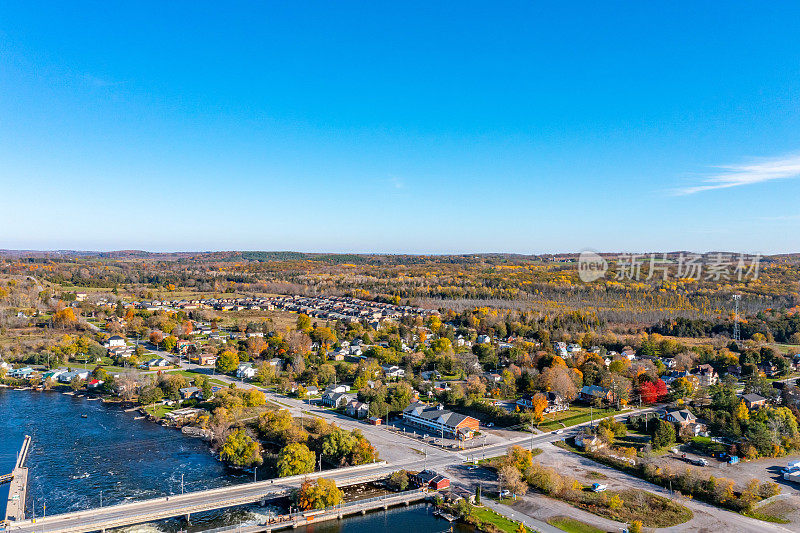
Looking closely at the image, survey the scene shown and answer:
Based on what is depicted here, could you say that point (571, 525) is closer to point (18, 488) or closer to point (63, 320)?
point (18, 488)

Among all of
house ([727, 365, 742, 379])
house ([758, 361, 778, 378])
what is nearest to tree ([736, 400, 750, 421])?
house ([727, 365, 742, 379])

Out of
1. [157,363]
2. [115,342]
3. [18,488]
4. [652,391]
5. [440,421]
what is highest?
[652,391]

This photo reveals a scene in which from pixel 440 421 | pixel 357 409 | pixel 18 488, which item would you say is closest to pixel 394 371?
pixel 357 409

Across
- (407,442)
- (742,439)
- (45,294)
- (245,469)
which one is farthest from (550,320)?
(45,294)

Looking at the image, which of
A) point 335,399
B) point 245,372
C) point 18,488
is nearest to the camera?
point 18,488

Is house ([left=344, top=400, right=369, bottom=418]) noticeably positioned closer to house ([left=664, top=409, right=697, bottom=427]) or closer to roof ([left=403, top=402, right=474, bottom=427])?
roof ([left=403, top=402, right=474, bottom=427])

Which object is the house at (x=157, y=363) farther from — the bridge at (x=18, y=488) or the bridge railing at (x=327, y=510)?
the bridge railing at (x=327, y=510)

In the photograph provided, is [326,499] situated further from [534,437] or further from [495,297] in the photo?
[495,297]
